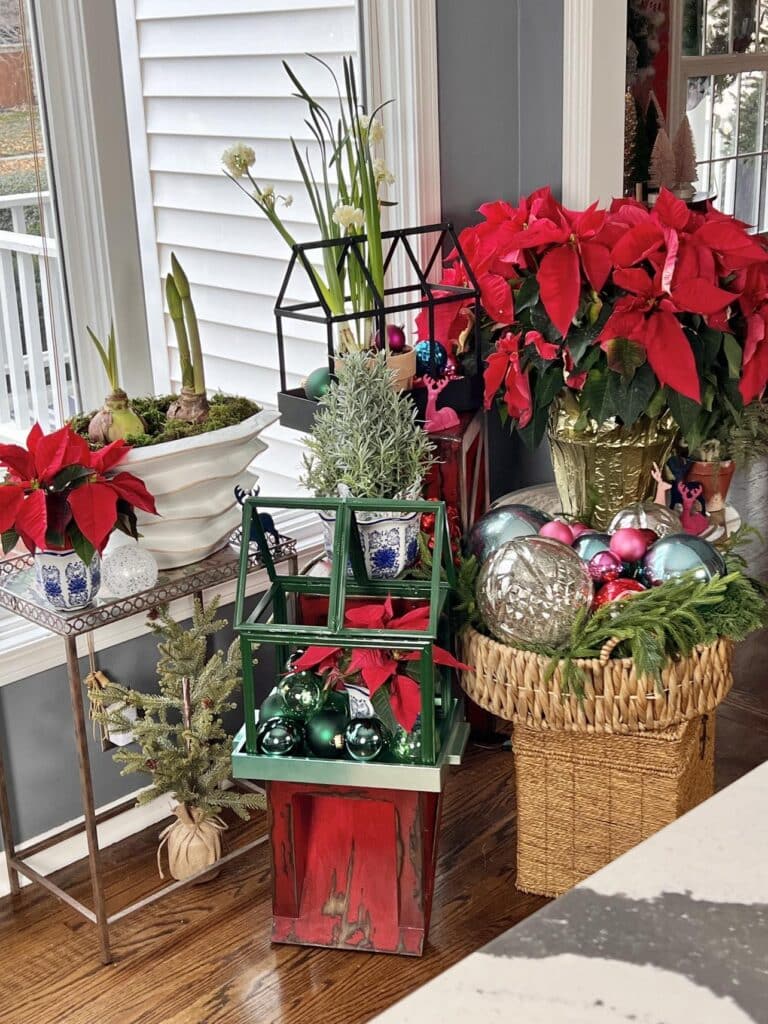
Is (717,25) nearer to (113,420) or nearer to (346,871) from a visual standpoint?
(113,420)

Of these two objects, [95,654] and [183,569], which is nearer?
[183,569]

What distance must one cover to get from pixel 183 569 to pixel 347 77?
92 centimetres

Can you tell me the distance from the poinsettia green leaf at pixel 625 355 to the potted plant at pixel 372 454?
343 millimetres

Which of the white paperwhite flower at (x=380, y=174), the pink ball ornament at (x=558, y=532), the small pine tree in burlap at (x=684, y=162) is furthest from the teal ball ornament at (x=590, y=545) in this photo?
the small pine tree in burlap at (x=684, y=162)

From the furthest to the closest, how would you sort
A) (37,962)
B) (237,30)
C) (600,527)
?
(237,30)
(600,527)
(37,962)

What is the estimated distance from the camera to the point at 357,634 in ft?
5.80

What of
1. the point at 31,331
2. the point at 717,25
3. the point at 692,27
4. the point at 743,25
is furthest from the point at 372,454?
the point at 743,25

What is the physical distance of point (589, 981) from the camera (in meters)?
0.56

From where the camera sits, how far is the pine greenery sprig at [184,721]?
2.09 meters

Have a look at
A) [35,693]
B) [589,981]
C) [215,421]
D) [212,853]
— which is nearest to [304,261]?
[215,421]

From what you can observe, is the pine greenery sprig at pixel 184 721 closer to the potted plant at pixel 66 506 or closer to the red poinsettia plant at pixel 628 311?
the potted plant at pixel 66 506

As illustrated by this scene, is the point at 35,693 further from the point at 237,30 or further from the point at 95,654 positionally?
the point at 237,30

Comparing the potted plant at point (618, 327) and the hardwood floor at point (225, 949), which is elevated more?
the potted plant at point (618, 327)

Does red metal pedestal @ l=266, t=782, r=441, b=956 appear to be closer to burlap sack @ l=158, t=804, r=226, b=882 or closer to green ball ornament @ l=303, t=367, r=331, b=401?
burlap sack @ l=158, t=804, r=226, b=882
